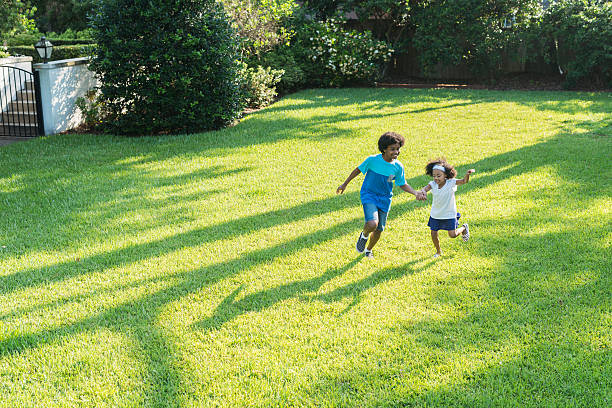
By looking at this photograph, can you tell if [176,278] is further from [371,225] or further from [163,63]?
[163,63]

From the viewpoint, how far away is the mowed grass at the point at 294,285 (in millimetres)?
3531

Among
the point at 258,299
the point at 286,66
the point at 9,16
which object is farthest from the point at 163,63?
the point at 258,299

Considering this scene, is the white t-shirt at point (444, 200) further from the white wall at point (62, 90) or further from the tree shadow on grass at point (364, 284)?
the white wall at point (62, 90)

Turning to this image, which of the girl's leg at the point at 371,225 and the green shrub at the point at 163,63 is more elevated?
the green shrub at the point at 163,63

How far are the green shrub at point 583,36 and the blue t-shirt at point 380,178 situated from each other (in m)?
13.1

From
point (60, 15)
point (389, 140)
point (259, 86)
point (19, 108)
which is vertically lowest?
point (19, 108)

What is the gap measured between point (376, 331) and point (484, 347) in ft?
2.49

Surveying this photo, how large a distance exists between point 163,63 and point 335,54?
7.59 m

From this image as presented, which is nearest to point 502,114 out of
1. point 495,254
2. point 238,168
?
point 238,168

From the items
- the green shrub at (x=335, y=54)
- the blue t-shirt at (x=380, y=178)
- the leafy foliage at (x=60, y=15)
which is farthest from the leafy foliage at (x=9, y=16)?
the leafy foliage at (x=60, y=15)

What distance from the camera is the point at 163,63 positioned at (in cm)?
1089

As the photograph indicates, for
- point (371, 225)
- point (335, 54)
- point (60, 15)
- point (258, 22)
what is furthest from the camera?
point (60, 15)

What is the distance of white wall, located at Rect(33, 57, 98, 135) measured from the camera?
11.2 meters

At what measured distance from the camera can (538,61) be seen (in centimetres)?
1817
